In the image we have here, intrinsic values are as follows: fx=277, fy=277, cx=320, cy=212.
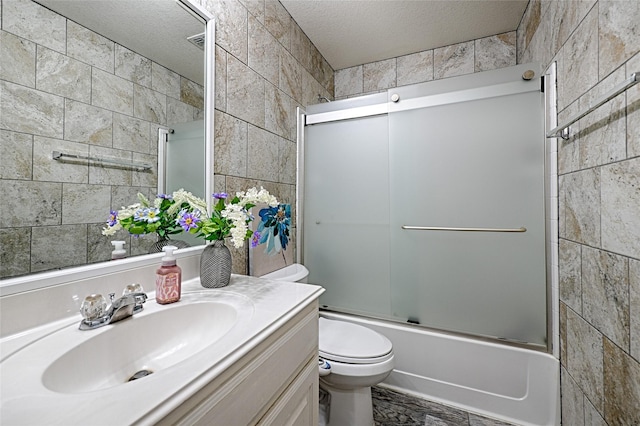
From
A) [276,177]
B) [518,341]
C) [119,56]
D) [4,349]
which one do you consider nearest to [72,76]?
[119,56]

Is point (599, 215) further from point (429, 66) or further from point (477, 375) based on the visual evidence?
point (429, 66)

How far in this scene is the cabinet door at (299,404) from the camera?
2.26 feet

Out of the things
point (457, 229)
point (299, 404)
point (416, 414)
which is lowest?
point (416, 414)

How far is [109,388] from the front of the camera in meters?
0.42

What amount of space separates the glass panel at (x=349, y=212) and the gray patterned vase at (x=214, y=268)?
3.57 ft

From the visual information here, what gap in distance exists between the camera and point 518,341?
148cm

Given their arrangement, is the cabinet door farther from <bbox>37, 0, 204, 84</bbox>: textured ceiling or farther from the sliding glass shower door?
<bbox>37, 0, 204, 84</bbox>: textured ceiling

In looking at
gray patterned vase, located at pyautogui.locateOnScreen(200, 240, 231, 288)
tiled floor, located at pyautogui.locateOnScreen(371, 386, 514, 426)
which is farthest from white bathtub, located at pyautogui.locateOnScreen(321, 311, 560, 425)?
gray patterned vase, located at pyautogui.locateOnScreen(200, 240, 231, 288)

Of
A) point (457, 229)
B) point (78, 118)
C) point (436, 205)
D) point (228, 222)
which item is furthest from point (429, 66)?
point (78, 118)

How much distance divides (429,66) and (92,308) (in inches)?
104

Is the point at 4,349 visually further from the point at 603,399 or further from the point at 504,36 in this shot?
the point at 504,36

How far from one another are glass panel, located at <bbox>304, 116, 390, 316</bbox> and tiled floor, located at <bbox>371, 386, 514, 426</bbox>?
0.49 meters

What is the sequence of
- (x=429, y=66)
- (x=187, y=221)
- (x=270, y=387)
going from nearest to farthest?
1. (x=270, y=387)
2. (x=187, y=221)
3. (x=429, y=66)

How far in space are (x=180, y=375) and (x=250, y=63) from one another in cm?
149
